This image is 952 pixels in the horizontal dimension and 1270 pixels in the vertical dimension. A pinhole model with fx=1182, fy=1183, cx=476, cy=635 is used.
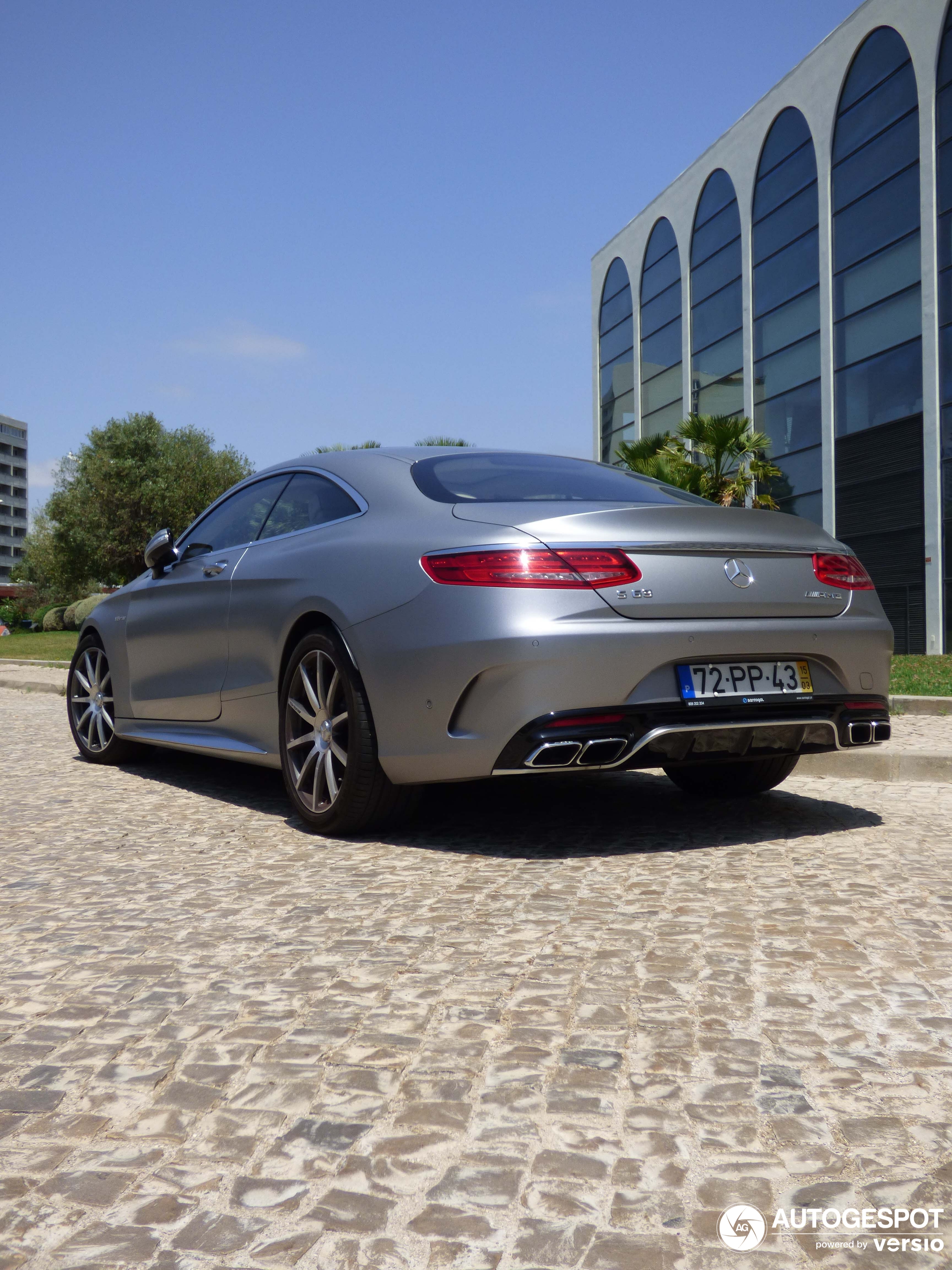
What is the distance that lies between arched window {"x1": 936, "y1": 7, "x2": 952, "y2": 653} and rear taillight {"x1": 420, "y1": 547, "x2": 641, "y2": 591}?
20219 millimetres

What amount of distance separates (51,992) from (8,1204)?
1.03m

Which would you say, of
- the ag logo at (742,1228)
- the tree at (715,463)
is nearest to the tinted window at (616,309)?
the tree at (715,463)

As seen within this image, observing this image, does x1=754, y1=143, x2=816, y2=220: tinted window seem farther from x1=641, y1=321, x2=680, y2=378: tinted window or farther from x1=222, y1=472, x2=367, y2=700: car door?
x1=222, y1=472, x2=367, y2=700: car door

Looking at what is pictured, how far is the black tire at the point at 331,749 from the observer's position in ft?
14.2

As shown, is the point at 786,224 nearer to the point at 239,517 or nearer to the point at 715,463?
the point at 715,463

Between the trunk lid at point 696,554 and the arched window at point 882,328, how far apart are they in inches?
773

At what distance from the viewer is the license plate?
13.3 feet

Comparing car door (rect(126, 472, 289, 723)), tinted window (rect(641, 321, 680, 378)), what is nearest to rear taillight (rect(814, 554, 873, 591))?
car door (rect(126, 472, 289, 723))

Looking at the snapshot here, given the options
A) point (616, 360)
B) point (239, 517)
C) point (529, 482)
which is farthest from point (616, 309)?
point (529, 482)

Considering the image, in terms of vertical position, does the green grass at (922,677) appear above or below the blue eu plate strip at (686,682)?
below

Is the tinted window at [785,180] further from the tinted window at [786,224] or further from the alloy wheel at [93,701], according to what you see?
the alloy wheel at [93,701]

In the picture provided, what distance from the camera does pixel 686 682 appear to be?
403cm

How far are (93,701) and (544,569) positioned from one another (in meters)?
4.11

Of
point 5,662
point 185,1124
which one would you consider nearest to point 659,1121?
point 185,1124
